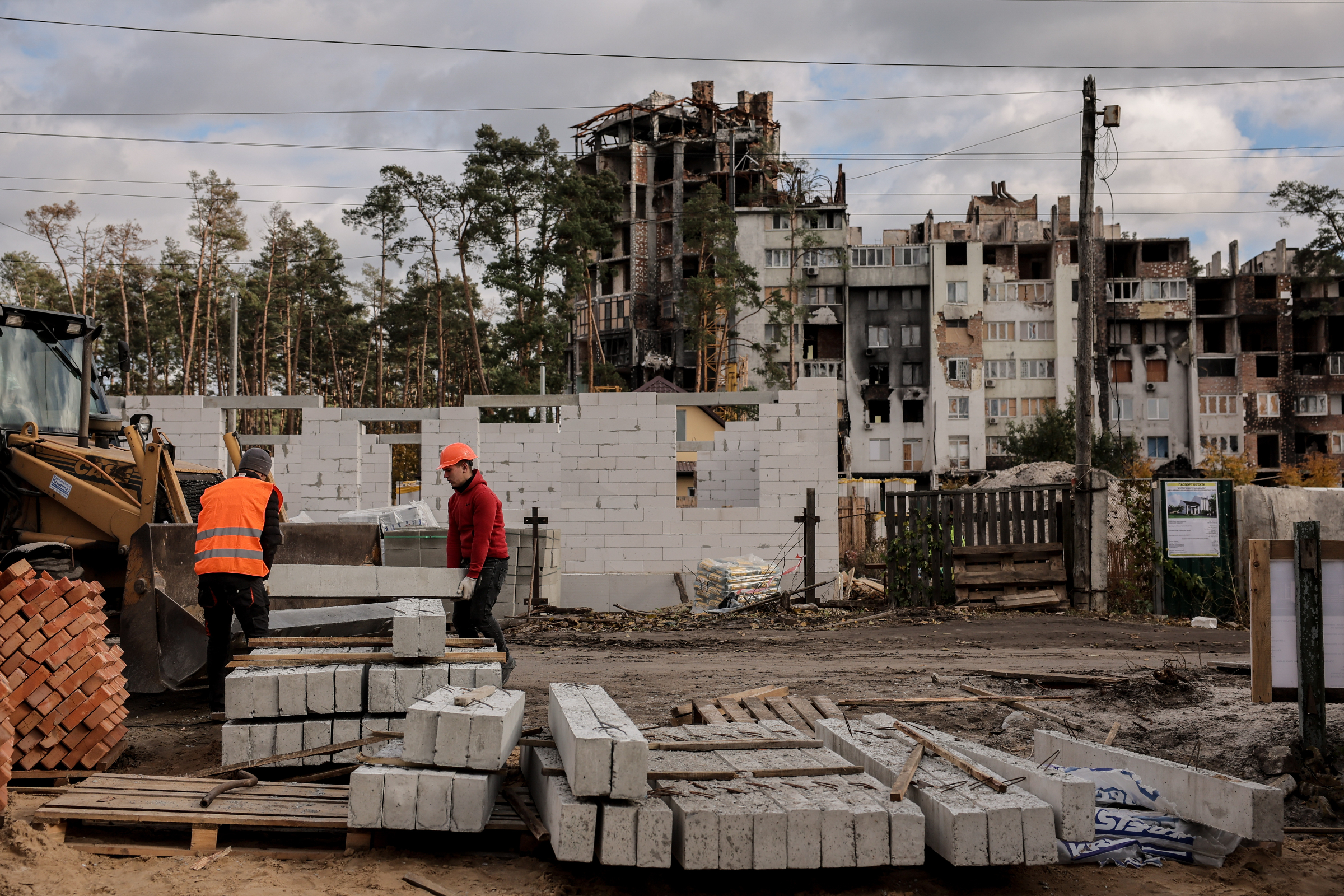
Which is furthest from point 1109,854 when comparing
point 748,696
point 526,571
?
point 526,571

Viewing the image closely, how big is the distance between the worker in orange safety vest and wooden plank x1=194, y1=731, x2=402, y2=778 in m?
1.51

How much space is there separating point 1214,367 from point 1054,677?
192 ft

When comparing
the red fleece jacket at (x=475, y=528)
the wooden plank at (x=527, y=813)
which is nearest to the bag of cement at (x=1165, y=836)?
the wooden plank at (x=527, y=813)

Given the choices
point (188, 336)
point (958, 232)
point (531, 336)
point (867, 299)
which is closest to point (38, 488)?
point (531, 336)

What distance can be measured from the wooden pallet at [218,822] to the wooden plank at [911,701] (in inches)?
156

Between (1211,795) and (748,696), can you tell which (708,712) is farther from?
(1211,795)

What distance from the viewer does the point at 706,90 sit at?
69312mm

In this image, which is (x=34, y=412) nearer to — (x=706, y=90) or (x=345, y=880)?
(x=345, y=880)

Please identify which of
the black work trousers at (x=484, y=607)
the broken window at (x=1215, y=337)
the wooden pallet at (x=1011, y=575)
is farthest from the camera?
the broken window at (x=1215, y=337)

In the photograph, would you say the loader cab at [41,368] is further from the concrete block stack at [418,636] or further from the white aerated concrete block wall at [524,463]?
the white aerated concrete block wall at [524,463]

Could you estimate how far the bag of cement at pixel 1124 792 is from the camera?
208 inches

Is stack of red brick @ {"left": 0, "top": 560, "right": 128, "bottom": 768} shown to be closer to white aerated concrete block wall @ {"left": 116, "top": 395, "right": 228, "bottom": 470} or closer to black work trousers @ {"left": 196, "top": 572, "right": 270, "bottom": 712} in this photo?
black work trousers @ {"left": 196, "top": 572, "right": 270, "bottom": 712}

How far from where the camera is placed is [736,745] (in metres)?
5.69

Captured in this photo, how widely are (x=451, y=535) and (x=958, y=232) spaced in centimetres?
6088
